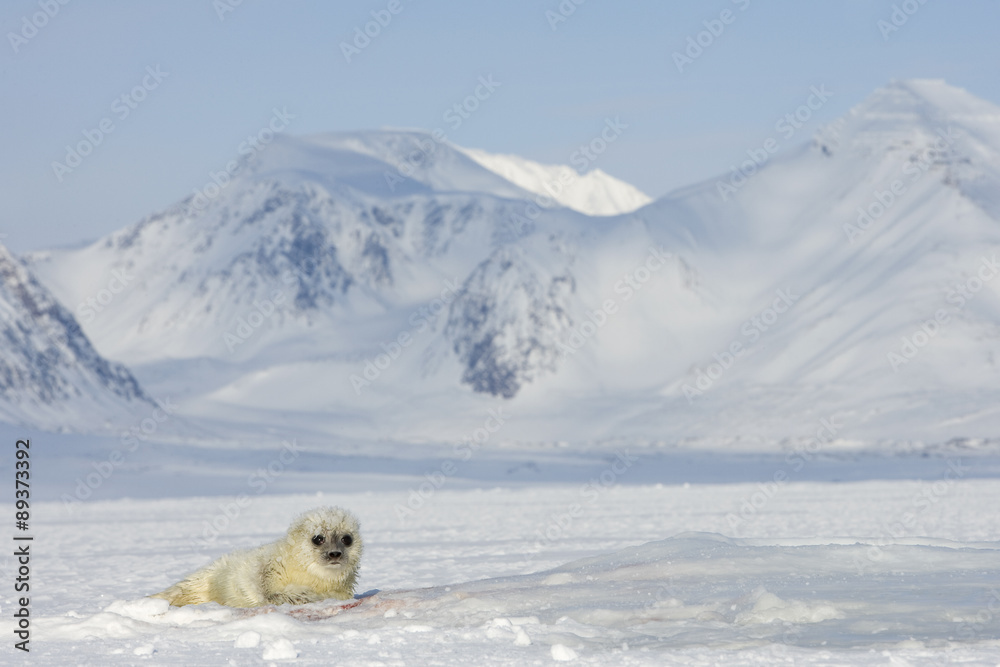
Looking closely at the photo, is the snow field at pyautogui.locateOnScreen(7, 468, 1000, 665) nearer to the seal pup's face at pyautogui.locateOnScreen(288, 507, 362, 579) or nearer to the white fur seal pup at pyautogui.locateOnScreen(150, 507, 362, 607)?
the white fur seal pup at pyautogui.locateOnScreen(150, 507, 362, 607)

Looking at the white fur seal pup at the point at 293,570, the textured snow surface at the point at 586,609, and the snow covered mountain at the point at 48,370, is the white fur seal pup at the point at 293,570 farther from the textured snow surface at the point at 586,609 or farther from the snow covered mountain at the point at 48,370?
the snow covered mountain at the point at 48,370

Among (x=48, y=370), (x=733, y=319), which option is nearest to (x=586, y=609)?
(x=48, y=370)

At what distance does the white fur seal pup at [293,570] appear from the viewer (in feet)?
24.2

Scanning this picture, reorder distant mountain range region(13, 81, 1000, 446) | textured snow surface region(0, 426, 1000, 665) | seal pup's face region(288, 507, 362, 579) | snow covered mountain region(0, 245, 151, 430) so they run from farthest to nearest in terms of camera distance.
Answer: distant mountain range region(13, 81, 1000, 446), snow covered mountain region(0, 245, 151, 430), textured snow surface region(0, 426, 1000, 665), seal pup's face region(288, 507, 362, 579)

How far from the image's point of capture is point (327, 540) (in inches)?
290

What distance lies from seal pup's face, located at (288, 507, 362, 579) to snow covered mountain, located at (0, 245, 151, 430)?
9152cm

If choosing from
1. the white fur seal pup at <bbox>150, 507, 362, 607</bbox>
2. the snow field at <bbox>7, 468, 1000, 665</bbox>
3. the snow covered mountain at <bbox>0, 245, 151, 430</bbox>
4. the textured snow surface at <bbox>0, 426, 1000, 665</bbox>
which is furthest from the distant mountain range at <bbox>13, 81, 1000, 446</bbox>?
the white fur seal pup at <bbox>150, 507, 362, 607</bbox>

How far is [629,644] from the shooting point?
768 cm

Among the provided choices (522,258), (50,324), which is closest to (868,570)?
(50,324)

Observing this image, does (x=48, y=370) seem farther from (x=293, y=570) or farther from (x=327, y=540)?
(x=327, y=540)

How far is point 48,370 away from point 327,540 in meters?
112

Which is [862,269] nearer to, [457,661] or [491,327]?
[491,327]

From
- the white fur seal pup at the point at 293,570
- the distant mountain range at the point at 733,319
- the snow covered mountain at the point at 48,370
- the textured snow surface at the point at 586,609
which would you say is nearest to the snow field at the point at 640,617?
the textured snow surface at the point at 586,609

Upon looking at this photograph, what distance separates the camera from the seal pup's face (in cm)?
732
